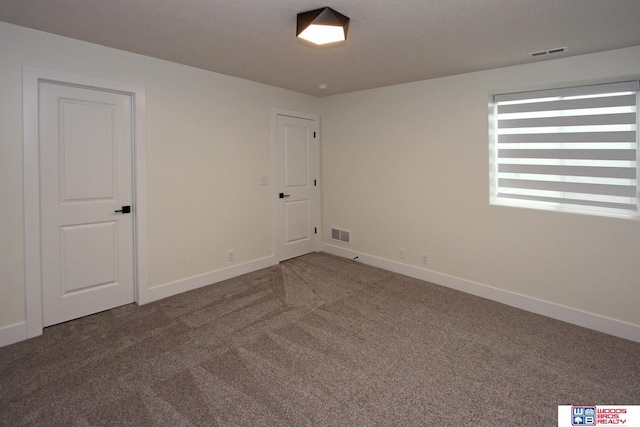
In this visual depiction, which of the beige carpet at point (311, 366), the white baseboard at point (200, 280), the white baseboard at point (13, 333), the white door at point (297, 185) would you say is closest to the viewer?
the beige carpet at point (311, 366)

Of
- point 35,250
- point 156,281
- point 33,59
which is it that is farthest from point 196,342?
point 33,59

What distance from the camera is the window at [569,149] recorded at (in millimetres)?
2975

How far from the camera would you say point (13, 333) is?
8.79 ft

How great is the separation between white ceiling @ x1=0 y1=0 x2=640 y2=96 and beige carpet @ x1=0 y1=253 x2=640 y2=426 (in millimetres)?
2507

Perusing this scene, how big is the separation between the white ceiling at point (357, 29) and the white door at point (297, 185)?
4.58ft

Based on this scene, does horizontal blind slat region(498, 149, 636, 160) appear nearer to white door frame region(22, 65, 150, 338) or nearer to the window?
the window

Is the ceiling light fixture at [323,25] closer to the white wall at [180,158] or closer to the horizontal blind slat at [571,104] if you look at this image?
the white wall at [180,158]

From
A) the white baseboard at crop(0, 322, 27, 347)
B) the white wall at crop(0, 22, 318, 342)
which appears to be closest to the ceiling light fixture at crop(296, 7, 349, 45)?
the white wall at crop(0, 22, 318, 342)

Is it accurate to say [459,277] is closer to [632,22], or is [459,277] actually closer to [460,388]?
[460,388]

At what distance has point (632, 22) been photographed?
2.34 meters

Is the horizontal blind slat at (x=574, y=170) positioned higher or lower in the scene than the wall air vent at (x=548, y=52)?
lower

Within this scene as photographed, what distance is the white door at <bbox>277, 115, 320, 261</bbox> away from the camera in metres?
4.82

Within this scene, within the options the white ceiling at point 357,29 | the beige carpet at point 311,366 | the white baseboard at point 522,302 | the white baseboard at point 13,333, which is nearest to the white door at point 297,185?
the white baseboard at point 522,302

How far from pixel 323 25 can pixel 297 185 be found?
9.66 feet
